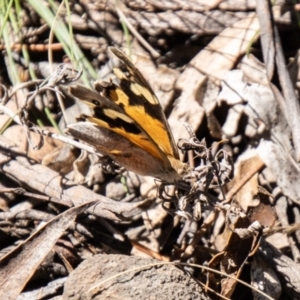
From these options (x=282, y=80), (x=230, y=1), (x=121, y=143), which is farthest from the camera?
(x=230, y=1)

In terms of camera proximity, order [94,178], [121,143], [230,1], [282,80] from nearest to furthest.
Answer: [121,143]
[282,80]
[94,178]
[230,1]

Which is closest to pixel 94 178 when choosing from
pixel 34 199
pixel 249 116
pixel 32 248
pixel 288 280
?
pixel 34 199

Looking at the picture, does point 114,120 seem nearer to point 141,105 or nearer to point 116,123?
point 116,123

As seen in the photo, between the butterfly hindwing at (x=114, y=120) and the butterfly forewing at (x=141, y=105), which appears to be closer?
the butterfly hindwing at (x=114, y=120)

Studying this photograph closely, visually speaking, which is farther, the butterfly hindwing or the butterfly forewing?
the butterfly forewing

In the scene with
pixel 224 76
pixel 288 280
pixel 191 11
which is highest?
pixel 191 11

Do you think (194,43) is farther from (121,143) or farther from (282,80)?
(121,143)

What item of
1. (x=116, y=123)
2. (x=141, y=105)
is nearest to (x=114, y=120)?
(x=116, y=123)

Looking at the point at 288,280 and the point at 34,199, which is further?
the point at 34,199
